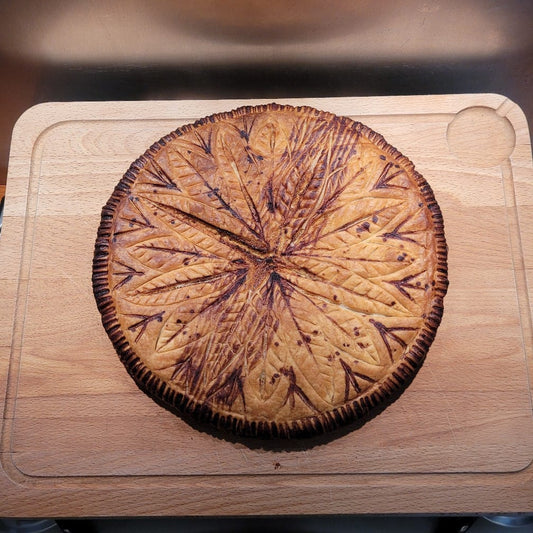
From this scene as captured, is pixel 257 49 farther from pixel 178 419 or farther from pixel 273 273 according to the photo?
pixel 178 419

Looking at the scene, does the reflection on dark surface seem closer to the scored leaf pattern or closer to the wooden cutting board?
the wooden cutting board

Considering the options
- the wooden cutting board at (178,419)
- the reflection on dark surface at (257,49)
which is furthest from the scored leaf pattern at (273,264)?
the reflection on dark surface at (257,49)

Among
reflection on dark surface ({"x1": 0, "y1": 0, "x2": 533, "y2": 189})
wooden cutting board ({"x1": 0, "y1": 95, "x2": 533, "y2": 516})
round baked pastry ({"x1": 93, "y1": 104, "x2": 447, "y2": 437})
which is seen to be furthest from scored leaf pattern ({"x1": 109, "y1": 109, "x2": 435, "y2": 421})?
reflection on dark surface ({"x1": 0, "y1": 0, "x2": 533, "y2": 189})

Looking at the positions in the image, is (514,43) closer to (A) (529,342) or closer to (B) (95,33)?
(A) (529,342)

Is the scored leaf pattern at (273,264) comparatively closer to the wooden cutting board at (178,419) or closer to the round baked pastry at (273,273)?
the round baked pastry at (273,273)

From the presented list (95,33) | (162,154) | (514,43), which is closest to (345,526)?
(162,154)
